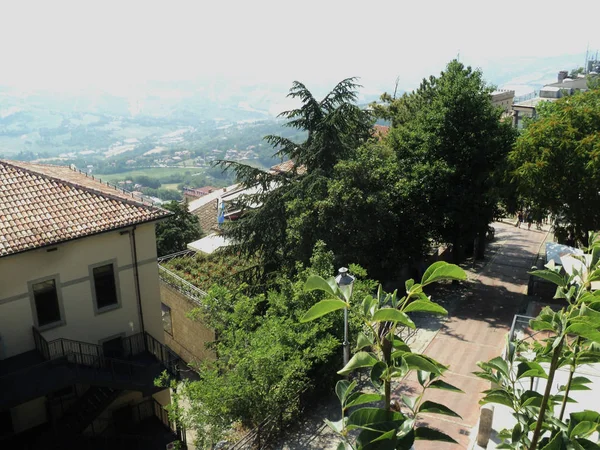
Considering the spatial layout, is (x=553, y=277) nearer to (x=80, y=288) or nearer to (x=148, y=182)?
(x=80, y=288)

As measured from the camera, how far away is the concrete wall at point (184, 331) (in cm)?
2425

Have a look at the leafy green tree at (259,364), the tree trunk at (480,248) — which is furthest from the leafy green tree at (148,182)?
the leafy green tree at (259,364)

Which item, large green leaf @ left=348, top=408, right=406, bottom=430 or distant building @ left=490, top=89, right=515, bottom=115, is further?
distant building @ left=490, top=89, right=515, bottom=115

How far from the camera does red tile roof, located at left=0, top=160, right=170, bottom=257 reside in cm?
1591

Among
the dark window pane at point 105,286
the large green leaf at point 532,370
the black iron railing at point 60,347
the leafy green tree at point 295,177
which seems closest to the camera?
the large green leaf at point 532,370

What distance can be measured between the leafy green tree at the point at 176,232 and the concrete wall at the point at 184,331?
11.1m

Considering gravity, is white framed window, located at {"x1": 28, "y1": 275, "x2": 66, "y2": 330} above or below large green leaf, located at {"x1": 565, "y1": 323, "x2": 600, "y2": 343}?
below

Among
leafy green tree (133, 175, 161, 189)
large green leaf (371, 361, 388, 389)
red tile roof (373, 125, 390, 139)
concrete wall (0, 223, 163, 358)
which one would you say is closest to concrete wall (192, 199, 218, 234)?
red tile roof (373, 125, 390, 139)

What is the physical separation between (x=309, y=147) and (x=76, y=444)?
14.7 meters

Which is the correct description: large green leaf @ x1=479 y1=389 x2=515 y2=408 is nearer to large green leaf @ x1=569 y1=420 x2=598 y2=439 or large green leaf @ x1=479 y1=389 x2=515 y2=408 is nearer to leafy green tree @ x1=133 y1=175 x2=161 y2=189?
large green leaf @ x1=569 y1=420 x2=598 y2=439

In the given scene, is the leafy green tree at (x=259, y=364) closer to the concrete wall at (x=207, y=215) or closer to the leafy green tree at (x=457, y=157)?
the leafy green tree at (x=457, y=157)

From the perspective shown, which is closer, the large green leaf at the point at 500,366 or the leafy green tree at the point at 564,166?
the large green leaf at the point at 500,366

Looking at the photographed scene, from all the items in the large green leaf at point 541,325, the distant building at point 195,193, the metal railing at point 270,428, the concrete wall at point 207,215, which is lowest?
the distant building at point 195,193

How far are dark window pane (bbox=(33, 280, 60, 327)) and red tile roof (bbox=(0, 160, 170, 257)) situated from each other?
72.8 inches
